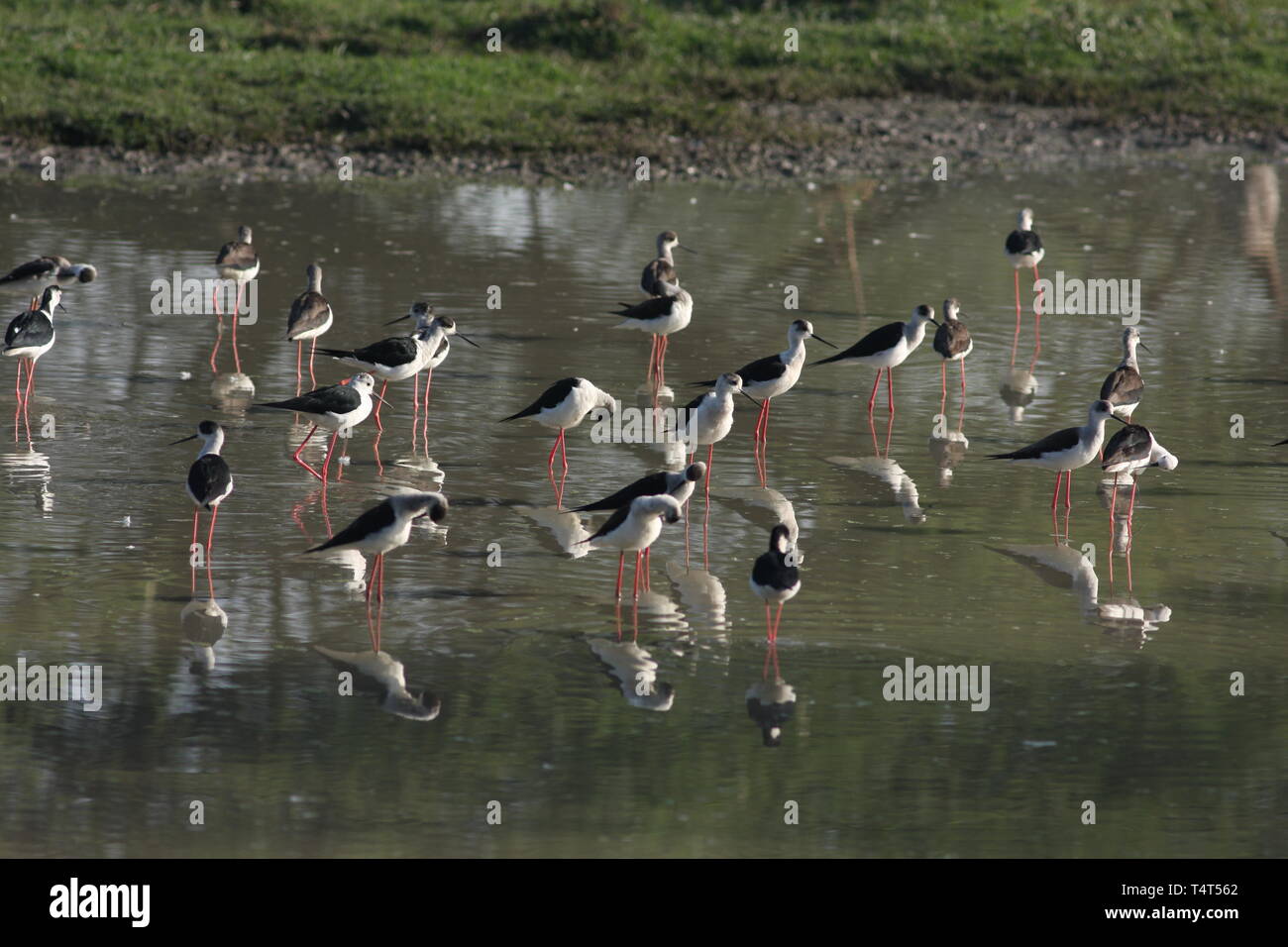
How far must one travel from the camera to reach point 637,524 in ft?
30.5

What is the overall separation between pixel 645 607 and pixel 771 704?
4.75ft

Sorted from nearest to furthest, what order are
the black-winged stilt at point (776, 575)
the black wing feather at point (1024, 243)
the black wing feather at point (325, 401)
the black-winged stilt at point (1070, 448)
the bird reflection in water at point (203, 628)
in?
the bird reflection in water at point (203, 628)
the black-winged stilt at point (776, 575)
the black-winged stilt at point (1070, 448)
the black wing feather at point (325, 401)
the black wing feather at point (1024, 243)

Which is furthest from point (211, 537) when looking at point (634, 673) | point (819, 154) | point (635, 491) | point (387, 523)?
point (819, 154)

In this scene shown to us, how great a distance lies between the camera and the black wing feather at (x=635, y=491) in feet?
32.2

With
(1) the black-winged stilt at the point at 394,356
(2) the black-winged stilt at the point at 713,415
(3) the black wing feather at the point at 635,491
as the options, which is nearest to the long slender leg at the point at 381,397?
(1) the black-winged stilt at the point at 394,356

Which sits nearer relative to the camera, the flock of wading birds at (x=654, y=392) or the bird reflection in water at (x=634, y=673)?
the bird reflection in water at (x=634, y=673)

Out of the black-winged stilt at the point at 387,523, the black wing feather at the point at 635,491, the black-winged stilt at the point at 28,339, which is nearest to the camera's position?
the black-winged stilt at the point at 387,523

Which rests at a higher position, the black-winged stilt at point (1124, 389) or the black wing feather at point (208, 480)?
the black-winged stilt at point (1124, 389)

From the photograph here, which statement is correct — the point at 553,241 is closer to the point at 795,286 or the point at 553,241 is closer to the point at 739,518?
the point at 795,286

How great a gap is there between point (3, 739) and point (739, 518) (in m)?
4.84

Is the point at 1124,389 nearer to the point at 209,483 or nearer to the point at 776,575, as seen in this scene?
the point at 776,575

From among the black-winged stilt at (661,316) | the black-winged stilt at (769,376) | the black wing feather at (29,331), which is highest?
the black-winged stilt at (661,316)

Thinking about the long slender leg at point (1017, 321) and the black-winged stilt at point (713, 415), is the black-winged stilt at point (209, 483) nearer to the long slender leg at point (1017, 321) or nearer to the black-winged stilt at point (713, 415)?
→ the black-winged stilt at point (713, 415)

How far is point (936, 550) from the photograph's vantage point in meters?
10.4
